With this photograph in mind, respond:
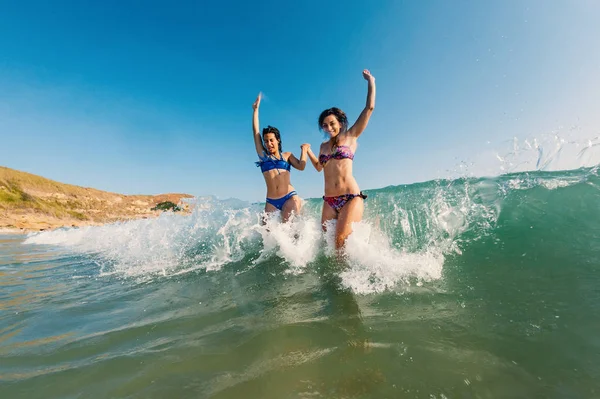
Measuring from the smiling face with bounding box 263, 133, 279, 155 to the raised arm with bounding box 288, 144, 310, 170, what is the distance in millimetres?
389

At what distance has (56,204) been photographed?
120 ft

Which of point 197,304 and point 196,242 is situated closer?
point 197,304

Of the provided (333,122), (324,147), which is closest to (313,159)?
(324,147)

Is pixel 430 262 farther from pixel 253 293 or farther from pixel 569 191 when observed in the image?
pixel 569 191

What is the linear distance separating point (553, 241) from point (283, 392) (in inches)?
194

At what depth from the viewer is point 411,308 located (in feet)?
9.46

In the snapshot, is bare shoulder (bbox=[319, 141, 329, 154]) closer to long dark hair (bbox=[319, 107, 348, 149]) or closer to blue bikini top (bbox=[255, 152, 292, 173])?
long dark hair (bbox=[319, 107, 348, 149])

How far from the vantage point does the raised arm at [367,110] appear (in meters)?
4.66

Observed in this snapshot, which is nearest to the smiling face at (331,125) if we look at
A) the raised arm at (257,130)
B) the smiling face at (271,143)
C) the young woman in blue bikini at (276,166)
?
the young woman in blue bikini at (276,166)

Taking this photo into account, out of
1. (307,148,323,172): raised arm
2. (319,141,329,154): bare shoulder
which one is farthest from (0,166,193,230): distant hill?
(319,141,329,154): bare shoulder

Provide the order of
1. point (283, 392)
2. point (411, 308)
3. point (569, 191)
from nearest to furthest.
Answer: point (283, 392) → point (411, 308) → point (569, 191)

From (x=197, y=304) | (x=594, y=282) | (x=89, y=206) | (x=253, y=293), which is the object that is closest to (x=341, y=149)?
(x=253, y=293)

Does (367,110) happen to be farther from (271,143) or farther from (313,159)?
(271,143)

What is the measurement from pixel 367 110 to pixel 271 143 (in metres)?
2.32
